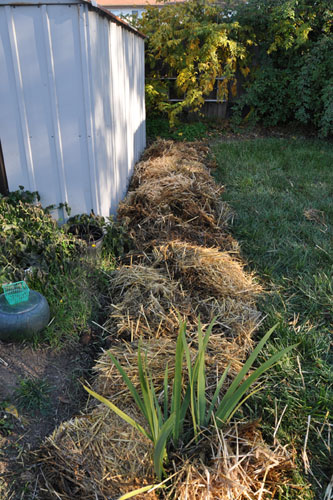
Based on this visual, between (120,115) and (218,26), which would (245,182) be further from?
(218,26)

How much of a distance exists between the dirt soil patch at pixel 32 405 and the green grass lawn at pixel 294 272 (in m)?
0.97

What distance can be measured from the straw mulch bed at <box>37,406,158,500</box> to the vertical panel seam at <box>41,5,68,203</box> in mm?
2058

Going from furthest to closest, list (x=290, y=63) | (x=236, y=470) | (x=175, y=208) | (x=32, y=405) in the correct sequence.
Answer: (x=290, y=63)
(x=175, y=208)
(x=32, y=405)
(x=236, y=470)

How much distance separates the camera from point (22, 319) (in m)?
2.30

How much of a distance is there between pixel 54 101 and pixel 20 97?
0.27 meters

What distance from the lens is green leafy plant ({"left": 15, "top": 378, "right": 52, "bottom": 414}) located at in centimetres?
203

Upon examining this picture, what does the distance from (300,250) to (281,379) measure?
64.1 inches

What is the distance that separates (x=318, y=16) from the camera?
6.87 meters

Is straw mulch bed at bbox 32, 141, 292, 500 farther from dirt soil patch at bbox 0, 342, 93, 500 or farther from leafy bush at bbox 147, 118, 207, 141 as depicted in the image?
leafy bush at bbox 147, 118, 207, 141

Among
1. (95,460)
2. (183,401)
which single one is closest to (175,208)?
(183,401)

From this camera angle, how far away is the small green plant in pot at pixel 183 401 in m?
1.41

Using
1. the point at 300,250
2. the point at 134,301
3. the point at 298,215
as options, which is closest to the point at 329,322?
the point at 300,250

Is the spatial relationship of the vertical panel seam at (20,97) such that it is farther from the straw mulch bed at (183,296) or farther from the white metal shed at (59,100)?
the straw mulch bed at (183,296)

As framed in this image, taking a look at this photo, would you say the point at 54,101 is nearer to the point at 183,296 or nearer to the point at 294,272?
the point at 183,296
